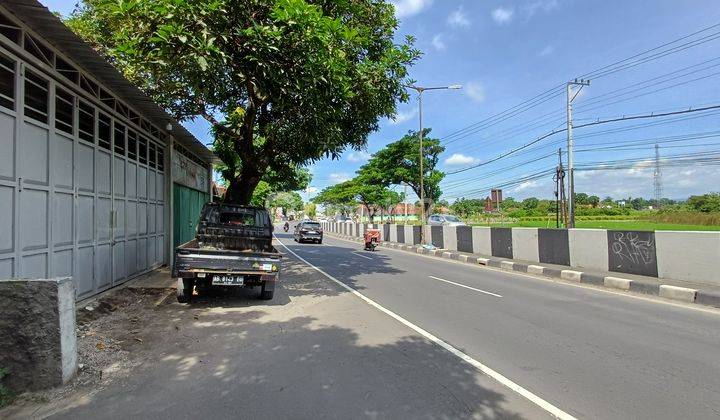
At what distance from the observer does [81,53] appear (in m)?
7.36

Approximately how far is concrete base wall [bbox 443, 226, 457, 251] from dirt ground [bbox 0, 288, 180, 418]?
15937mm

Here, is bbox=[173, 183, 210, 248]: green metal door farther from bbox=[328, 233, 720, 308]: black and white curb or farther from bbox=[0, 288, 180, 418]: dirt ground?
bbox=[328, 233, 720, 308]: black and white curb

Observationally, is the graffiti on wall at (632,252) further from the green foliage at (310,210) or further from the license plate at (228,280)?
the green foliage at (310,210)

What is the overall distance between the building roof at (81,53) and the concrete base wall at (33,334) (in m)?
3.79

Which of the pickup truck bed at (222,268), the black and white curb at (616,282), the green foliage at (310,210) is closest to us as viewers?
the pickup truck bed at (222,268)

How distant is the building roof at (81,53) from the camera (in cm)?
592

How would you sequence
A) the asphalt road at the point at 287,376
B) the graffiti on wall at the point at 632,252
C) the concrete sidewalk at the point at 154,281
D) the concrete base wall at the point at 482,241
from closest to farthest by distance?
the asphalt road at the point at 287,376 < the concrete sidewalk at the point at 154,281 < the graffiti on wall at the point at 632,252 < the concrete base wall at the point at 482,241

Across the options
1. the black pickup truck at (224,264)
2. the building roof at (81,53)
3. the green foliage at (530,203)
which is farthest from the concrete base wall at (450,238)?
the green foliage at (530,203)

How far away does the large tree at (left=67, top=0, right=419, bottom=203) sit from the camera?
22.9 feet

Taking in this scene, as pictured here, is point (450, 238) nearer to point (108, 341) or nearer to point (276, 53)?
point (276, 53)

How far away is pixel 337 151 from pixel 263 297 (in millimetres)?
5840

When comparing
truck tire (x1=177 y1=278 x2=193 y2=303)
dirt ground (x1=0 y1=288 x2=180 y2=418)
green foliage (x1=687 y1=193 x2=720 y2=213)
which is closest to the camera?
dirt ground (x1=0 y1=288 x2=180 y2=418)

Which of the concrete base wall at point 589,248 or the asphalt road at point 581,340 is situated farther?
the concrete base wall at point 589,248

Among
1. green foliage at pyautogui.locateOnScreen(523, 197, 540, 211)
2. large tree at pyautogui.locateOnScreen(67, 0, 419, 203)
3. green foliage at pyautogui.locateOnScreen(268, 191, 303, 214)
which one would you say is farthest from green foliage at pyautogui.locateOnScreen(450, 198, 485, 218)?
large tree at pyautogui.locateOnScreen(67, 0, 419, 203)
